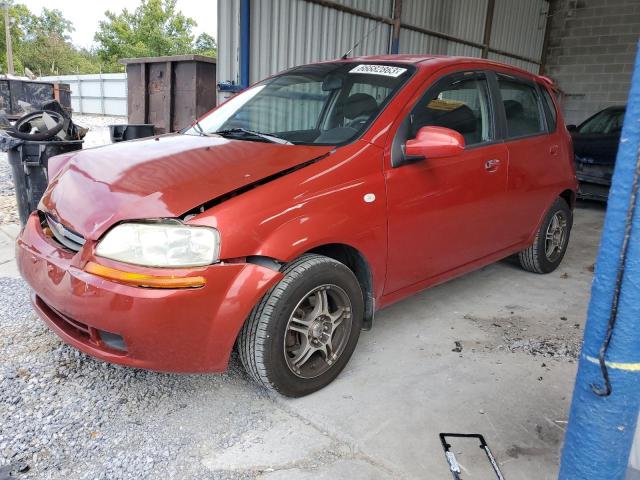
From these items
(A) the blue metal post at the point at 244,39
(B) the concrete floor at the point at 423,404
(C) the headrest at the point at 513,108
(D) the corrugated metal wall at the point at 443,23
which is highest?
(D) the corrugated metal wall at the point at 443,23

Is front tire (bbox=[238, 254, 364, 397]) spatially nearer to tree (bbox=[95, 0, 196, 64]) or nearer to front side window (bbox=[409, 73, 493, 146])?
front side window (bbox=[409, 73, 493, 146])

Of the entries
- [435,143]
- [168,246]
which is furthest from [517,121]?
[168,246]

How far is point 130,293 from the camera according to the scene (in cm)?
197

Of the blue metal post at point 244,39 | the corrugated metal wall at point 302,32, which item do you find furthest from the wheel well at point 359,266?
the corrugated metal wall at point 302,32

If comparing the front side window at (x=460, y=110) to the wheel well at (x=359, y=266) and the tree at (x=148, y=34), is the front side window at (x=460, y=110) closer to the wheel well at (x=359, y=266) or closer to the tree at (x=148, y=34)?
the wheel well at (x=359, y=266)

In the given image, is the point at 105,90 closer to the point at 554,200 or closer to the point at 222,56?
the point at 222,56

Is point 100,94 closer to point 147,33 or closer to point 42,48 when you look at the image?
point 147,33

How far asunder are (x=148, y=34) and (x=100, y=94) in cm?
2192

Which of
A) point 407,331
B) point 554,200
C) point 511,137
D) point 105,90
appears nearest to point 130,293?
point 407,331

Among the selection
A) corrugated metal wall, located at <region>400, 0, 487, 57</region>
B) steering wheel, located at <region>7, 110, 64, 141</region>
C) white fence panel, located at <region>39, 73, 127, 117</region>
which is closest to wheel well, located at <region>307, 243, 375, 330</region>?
steering wheel, located at <region>7, 110, 64, 141</region>

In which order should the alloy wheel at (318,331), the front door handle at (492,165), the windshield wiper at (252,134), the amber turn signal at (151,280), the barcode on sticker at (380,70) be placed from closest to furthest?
the amber turn signal at (151,280) → the alloy wheel at (318,331) → the windshield wiper at (252,134) → the barcode on sticker at (380,70) → the front door handle at (492,165)

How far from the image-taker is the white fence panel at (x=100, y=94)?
24.2 metres

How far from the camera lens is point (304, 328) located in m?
2.40

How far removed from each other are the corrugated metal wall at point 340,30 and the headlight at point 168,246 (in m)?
4.69
